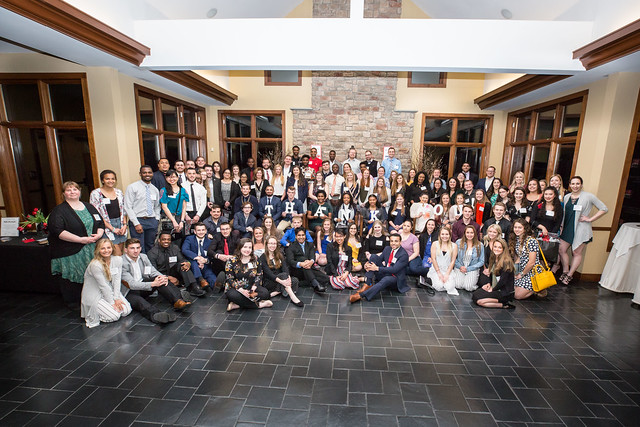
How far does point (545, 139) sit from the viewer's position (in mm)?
6352

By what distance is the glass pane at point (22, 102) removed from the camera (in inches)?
196

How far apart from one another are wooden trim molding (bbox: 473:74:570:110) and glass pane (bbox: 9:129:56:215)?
8427mm

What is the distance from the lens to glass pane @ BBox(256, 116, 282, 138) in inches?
341

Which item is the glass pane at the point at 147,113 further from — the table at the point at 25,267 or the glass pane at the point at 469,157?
the glass pane at the point at 469,157

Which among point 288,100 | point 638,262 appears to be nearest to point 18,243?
point 288,100

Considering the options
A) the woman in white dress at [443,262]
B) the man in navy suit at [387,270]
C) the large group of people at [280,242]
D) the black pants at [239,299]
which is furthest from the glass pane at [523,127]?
the black pants at [239,299]

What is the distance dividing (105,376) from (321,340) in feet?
6.68

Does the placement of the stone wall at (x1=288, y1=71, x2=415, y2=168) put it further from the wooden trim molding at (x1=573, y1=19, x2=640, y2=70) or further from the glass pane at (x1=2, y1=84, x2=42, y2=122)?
the glass pane at (x1=2, y1=84, x2=42, y2=122)

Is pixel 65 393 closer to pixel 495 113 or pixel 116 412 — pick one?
pixel 116 412

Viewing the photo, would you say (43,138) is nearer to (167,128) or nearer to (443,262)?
(167,128)

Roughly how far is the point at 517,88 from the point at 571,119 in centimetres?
111

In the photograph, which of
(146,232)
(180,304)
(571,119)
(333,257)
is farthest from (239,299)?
(571,119)

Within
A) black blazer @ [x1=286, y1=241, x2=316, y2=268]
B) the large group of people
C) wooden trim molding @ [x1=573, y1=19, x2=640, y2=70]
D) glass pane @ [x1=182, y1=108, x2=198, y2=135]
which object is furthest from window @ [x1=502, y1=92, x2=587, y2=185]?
glass pane @ [x1=182, y1=108, x2=198, y2=135]

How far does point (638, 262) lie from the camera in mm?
4469
